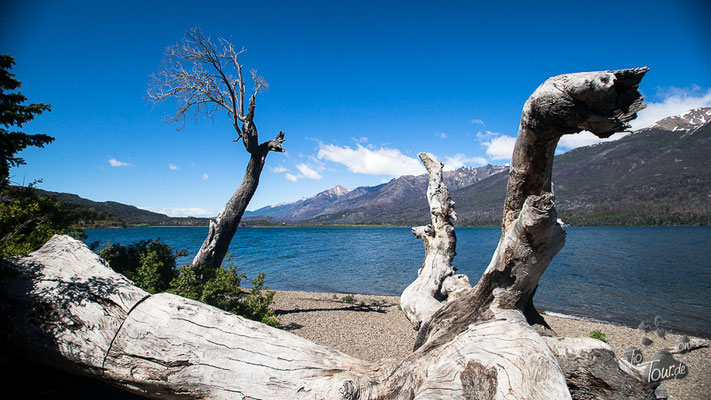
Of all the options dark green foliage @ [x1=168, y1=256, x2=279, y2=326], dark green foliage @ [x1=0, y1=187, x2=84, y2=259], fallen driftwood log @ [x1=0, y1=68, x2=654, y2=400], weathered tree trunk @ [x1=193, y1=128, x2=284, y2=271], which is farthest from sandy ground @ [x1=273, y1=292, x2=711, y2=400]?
dark green foliage @ [x1=0, y1=187, x2=84, y2=259]

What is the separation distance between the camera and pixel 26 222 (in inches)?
188

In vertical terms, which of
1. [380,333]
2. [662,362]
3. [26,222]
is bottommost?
[662,362]

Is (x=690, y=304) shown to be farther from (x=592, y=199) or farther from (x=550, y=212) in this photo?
(x=592, y=199)

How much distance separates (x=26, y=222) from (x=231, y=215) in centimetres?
409

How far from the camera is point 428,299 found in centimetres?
539

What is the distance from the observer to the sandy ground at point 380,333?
268 inches

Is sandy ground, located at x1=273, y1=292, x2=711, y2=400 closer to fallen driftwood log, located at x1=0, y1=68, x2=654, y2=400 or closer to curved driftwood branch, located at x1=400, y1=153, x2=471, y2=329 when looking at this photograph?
curved driftwood branch, located at x1=400, y1=153, x2=471, y2=329

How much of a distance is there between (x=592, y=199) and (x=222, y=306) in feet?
717

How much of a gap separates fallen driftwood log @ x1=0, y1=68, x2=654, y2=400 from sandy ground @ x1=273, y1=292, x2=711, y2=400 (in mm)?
2627

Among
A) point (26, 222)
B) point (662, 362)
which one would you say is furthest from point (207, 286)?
point (662, 362)

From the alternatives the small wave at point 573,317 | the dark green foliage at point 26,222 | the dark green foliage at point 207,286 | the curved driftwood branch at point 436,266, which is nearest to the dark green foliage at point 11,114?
the dark green foliage at point 26,222

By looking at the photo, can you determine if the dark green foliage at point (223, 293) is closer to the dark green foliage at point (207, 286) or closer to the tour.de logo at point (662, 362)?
the dark green foliage at point (207, 286)

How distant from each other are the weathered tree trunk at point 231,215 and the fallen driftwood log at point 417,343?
4032mm

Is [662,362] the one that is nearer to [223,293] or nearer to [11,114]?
[223,293]
